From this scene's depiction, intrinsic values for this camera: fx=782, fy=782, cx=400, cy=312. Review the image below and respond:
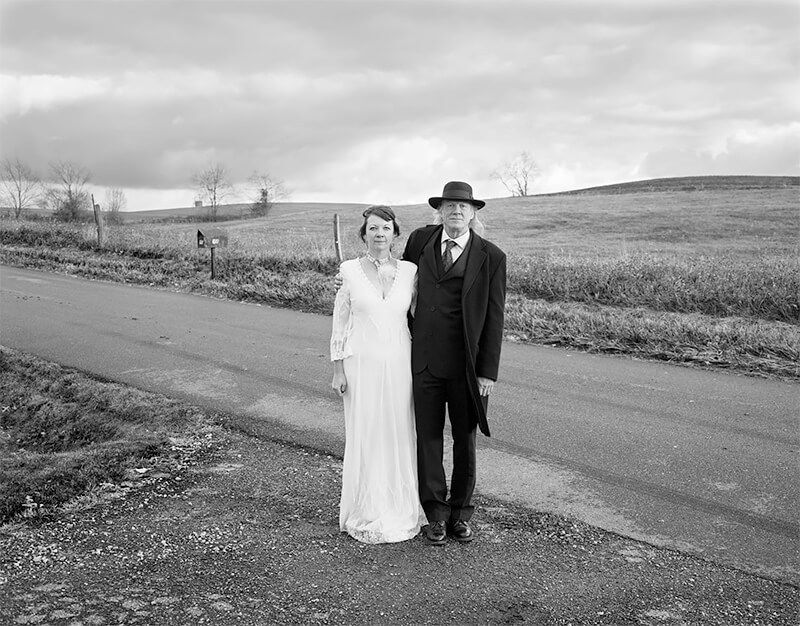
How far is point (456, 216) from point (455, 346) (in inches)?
32.0

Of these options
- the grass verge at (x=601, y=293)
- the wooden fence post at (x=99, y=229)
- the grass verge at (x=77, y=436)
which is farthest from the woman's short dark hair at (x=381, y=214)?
the wooden fence post at (x=99, y=229)

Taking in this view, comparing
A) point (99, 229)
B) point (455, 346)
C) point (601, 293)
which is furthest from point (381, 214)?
point (99, 229)

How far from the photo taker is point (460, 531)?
16.1ft

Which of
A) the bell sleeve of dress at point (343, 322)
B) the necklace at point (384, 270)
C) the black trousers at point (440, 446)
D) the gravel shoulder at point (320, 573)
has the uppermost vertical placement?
the necklace at point (384, 270)

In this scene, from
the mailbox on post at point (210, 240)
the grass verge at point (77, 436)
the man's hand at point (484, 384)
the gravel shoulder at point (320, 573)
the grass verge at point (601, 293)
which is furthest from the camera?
the mailbox on post at point (210, 240)

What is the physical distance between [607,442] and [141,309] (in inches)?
383

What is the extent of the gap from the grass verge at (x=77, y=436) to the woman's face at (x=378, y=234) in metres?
2.54

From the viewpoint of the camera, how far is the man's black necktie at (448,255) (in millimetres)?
4902

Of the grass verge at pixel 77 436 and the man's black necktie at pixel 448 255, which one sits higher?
the man's black necktie at pixel 448 255

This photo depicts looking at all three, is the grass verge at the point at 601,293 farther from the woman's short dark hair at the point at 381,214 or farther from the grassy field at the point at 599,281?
the woman's short dark hair at the point at 381,214

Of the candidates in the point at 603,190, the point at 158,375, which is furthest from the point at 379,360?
the point at 603,190

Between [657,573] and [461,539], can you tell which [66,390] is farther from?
[657,573]

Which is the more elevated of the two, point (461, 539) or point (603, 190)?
point (603, 190)

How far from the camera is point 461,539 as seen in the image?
4891mm
